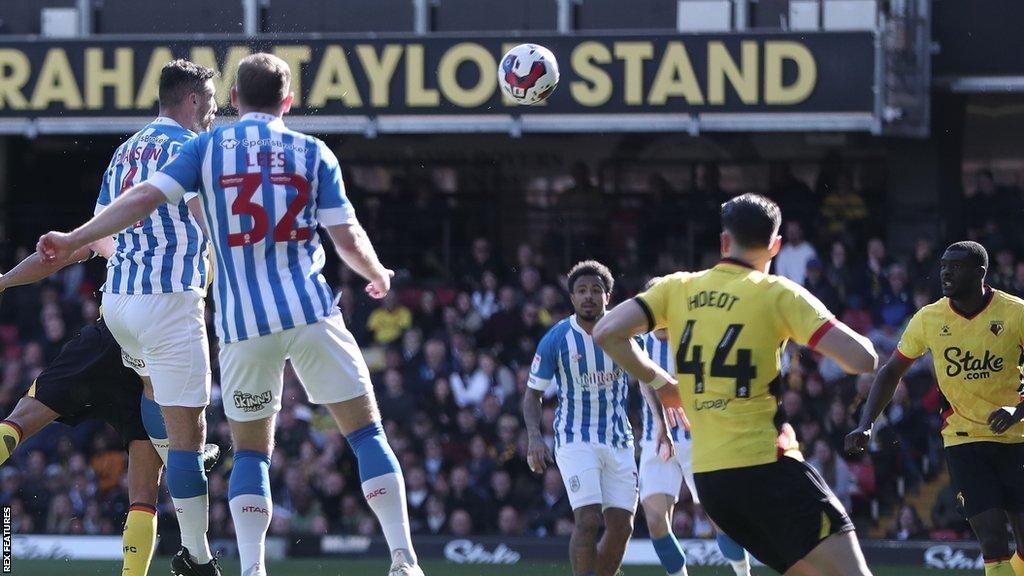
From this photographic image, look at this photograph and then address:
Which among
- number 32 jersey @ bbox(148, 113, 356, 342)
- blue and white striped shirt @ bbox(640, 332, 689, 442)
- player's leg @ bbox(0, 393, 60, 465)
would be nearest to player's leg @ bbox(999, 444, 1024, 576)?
blue and white striped shirt @ bbox(640, 332, 689, 442)

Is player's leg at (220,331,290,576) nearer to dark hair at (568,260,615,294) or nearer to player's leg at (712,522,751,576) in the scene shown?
dark hair at (568,260,615,294)

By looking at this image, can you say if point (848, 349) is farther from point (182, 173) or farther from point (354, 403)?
point (182, 173)

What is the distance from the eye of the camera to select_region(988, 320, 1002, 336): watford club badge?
28.3 ft

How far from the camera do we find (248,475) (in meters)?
6.46

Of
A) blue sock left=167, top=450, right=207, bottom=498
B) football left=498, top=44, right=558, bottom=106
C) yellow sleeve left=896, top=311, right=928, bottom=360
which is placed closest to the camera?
blue sock left=167, top=450, right=207, bottom=498

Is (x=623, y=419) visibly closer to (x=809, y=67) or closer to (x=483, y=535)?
(x=483, y=535)

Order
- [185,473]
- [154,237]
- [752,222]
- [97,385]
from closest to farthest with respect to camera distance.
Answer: [752,222], [185,473], [154,237], [97,385]

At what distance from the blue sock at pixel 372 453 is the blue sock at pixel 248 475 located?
0.41 metres

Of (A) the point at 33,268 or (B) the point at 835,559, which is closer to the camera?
(B) the point at 835,559

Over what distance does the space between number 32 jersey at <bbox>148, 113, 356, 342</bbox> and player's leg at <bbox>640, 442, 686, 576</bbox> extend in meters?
4.60

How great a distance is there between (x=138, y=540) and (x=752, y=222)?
3.45 meters

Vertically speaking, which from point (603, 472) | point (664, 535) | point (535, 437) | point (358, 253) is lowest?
point (664, 535)

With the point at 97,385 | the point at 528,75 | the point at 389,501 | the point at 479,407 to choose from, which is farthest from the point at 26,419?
the point at 479,407

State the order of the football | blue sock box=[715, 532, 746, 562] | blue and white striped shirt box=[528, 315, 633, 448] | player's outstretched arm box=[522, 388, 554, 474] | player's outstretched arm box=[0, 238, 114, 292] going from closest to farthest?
player's outstretched arm box=[0, 238, 114, 292], player's outstretched arm box=[522, 388, 554, 474], blue and white striped shirt box=[528, 315, 633, 448], blue sock box=[715, 532, 746, 562], the football
